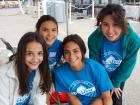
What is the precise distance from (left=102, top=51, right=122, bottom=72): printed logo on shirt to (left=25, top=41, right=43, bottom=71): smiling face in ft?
1.71

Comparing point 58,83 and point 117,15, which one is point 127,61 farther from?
point 58,83

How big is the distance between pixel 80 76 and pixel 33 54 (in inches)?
14.4

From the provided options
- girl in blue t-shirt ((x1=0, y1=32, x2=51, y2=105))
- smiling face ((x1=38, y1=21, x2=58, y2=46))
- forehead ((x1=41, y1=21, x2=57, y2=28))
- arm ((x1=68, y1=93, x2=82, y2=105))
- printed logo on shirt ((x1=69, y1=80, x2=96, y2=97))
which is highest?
forehead ((x1=41, y1=21, x2=57, y2=28))

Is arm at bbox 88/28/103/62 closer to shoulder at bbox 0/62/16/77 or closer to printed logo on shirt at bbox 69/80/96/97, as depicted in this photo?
printed logo on shirt at bbox 69/80/96/97

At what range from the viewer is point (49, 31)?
7.75 ft

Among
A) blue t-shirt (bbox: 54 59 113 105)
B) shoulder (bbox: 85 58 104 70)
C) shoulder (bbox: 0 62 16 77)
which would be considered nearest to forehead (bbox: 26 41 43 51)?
shoulder (bbox: 0 62 16 77)

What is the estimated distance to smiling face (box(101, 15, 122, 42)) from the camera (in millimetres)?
1960

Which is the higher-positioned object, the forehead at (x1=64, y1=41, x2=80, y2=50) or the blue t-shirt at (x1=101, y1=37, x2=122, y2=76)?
the forehead at (x1=64, y1=41, x2=80, y2=50)

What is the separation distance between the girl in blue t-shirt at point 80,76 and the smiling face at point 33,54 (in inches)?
8.4

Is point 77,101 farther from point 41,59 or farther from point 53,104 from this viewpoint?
point 53,104

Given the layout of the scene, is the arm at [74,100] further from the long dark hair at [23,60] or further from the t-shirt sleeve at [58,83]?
the long dark hair at [23,60]

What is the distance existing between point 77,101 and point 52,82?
0.71 feet

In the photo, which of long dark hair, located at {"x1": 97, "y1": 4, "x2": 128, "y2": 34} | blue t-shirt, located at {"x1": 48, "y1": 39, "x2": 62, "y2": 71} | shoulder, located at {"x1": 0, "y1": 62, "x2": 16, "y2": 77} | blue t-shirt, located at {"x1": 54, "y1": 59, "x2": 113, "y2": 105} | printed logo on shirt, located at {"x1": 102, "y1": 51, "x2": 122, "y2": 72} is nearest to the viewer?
shoulder, located at {"x1": 0, "y1": 62, "x2": 16, "y2": 77}

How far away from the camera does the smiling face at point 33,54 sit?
6.21 feet
